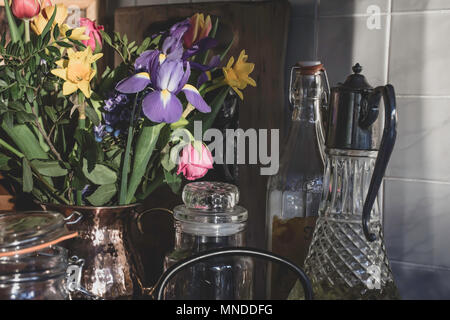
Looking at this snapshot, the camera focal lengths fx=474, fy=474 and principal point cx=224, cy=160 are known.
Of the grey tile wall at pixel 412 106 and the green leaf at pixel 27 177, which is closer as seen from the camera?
the green leaf at pixel 27 177

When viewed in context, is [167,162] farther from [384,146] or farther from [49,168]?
[384,146]

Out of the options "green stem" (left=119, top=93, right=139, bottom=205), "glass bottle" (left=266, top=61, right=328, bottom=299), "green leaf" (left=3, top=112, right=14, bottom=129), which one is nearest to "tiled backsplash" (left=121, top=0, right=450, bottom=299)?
"glass bottle" (left=266, top=61, right=328, bottom=299)

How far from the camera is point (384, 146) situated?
42 cm

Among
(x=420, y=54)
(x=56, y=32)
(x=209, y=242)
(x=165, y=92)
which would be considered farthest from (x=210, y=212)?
(x=420, y=54)

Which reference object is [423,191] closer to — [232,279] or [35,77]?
[232,279]

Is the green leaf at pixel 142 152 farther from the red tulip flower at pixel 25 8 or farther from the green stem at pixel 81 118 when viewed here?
the red tulip flower at pixel 25 8

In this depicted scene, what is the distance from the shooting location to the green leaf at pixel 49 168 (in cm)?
52

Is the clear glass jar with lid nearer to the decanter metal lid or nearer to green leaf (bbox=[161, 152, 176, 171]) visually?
green leaf (bbox=[161, 152, 176, 171])

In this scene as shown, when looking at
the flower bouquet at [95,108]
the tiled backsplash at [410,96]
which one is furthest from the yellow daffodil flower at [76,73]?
the tiled backsplash at [410,96]

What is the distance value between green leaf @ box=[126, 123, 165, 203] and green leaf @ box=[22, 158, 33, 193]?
0.10 meters

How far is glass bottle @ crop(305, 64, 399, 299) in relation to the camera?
45 centimetres

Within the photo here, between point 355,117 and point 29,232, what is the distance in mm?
312

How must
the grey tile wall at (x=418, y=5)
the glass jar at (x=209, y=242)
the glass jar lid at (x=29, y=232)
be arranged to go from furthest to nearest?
1. the grey tile wall at (x=418, y=5)
2. the glass jar at (x=209, y=242)
3. the glass jar lid at (x=29, y=232)
